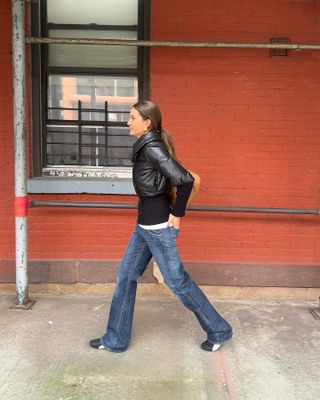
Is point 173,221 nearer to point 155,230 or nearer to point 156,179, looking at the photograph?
point 155,230

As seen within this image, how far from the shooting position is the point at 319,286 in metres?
4.58

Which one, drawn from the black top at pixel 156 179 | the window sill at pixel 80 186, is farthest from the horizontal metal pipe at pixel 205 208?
the black top at pixel 156 179

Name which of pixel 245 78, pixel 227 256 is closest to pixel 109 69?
pixel 245 78

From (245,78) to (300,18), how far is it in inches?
27.6

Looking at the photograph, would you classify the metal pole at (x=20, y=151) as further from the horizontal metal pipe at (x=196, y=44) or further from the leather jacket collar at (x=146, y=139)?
the leather jacket collar at (x=146, y=139)

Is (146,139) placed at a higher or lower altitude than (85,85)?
lower

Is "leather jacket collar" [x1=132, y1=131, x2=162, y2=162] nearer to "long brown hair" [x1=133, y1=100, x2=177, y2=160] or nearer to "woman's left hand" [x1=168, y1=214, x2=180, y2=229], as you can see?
"long brown hair" [x1=133, y1=100, x2=177, y2=160]

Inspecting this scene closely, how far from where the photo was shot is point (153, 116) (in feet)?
10.7

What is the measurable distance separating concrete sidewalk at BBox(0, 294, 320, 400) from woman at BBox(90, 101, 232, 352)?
0.19 m

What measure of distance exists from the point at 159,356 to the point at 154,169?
4.46 feet

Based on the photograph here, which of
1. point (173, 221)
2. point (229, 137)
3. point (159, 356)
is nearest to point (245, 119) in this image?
point (229, 137)

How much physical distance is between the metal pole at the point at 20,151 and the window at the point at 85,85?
0.45 m

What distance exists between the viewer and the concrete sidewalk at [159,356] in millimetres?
3082

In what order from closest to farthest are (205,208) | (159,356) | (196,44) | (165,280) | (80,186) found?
1. (165,280)
2. (159,356)
3. (196,44)
4. (205,208)
5. (80,186)
